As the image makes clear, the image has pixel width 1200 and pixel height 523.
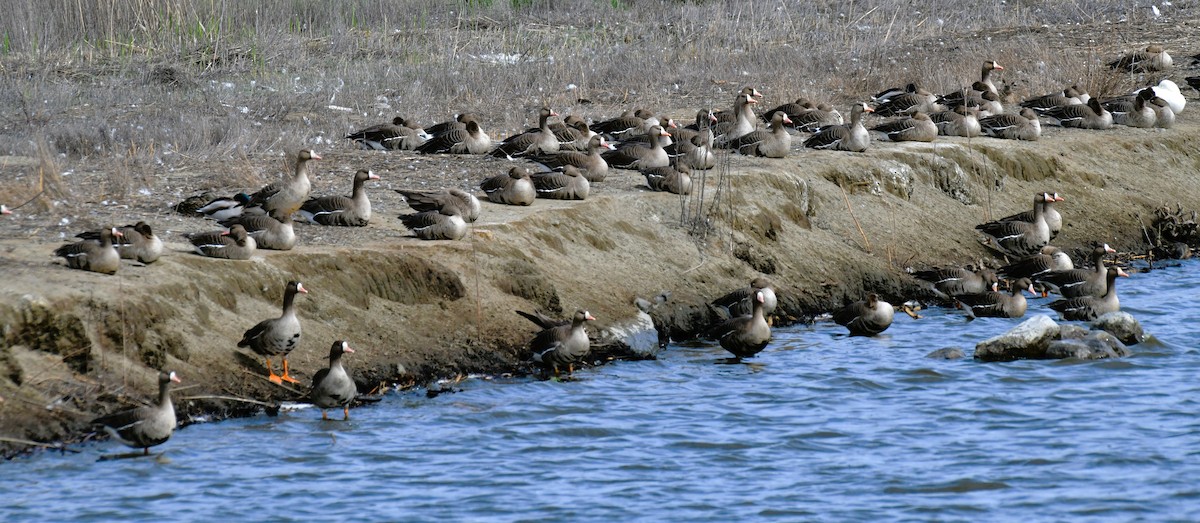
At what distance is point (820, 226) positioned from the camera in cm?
1725

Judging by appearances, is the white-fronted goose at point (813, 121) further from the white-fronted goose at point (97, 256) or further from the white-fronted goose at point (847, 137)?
the white-fronted goose at point (97, 256)

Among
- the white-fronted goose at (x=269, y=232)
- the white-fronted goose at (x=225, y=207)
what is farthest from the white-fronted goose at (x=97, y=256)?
the white-fronted goose at (x=225, y=207)

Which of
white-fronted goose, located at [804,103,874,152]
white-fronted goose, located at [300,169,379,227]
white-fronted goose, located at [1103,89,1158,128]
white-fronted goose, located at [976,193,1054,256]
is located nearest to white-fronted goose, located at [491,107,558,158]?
white-fronted goose, located at [804,103,874,152]

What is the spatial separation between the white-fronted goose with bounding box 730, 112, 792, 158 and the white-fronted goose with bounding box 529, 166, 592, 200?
3365 mm

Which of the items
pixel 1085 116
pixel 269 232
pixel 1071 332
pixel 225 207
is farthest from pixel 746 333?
pixel 1085 116

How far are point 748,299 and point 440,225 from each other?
324 cm

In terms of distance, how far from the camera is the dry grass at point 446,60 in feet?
66.4

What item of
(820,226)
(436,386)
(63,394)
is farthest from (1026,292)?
(63,394)

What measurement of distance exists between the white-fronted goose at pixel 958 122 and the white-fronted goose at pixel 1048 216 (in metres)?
2.35

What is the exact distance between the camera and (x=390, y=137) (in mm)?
18500

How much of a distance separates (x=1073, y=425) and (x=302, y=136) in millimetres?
11517

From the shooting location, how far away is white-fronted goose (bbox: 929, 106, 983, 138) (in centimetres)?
2039

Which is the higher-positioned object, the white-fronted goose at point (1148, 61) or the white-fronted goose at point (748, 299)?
the white-fronted goose at point (1148, 61)

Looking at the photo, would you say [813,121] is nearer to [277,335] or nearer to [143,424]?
[277,335]
